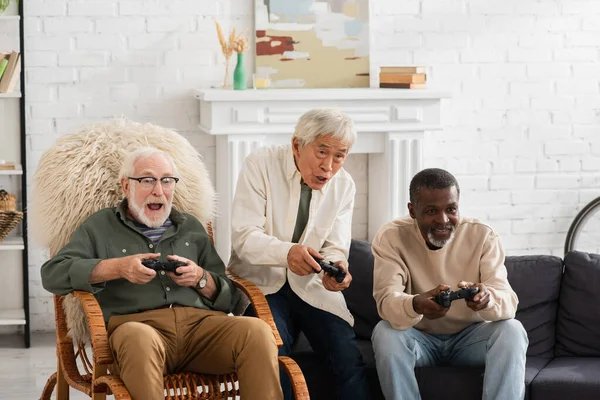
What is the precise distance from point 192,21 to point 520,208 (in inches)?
82.6

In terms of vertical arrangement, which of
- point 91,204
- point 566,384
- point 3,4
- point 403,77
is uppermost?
point 3,4

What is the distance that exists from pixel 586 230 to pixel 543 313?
2348mm

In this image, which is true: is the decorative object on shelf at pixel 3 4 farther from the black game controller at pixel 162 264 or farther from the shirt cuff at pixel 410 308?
the shirt cuff at pixel 410 308

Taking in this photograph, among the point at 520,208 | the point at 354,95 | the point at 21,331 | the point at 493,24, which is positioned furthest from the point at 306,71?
the point at 21,331

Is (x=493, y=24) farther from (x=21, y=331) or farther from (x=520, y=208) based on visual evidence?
(x=21, y=331)

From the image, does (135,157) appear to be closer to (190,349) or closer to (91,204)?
(91,204)

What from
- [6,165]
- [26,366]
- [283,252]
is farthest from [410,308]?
[6,165]

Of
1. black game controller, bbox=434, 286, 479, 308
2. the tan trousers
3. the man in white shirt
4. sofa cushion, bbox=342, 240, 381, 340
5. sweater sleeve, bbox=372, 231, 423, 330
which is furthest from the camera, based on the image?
sofa cushion, bbox=342, 240, 381, 340

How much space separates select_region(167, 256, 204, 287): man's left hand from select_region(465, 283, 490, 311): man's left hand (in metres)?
0.85

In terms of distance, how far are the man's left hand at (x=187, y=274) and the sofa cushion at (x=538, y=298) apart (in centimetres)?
113

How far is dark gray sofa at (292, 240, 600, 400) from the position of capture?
319 centimetres

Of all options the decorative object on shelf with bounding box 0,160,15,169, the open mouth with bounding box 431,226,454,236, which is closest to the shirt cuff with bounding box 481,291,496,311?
the open mouth with bounding box 431,226,454,236

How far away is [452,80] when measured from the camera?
534 cm

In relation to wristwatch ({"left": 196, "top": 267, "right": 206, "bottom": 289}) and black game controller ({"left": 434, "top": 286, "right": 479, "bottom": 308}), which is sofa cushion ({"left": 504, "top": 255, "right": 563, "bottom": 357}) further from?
wristwatch ({"left": 196, "top": 267, "right": 206, "bottom": 289})
